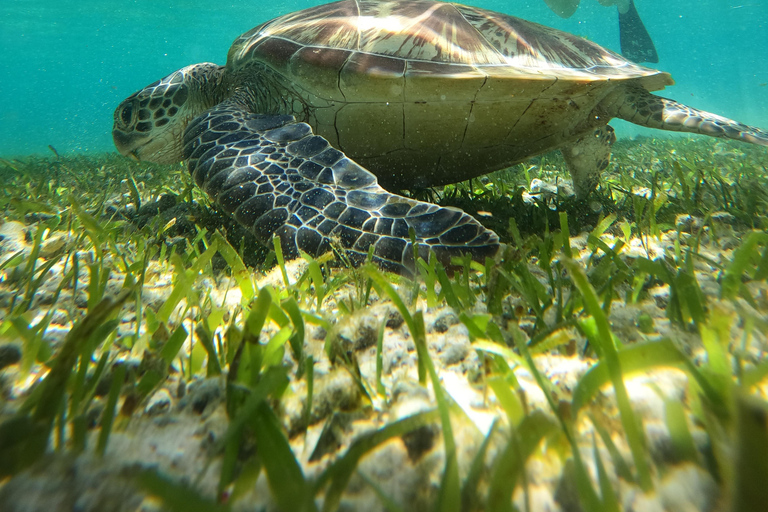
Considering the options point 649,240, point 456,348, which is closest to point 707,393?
point 456,348

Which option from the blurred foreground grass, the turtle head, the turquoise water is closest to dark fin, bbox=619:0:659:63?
the turtle head

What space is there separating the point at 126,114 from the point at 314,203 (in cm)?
234

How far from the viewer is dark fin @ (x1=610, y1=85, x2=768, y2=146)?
2350 millimetres

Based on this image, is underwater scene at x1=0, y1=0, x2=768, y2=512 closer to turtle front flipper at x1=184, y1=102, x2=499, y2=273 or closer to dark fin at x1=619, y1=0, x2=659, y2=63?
turtle front flipper at x1=184, y1=102, x2=499, y2=273

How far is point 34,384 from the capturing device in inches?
27.1

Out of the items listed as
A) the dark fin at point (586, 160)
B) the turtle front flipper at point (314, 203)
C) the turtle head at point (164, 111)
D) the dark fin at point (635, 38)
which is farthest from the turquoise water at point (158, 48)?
the dark fin at point (586, 160)

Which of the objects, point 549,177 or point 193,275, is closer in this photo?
point 193,275

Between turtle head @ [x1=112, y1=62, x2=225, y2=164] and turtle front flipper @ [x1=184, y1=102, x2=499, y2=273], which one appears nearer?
turtle front flipper @ [x1=184, y1=102, x2=499, y2=273]

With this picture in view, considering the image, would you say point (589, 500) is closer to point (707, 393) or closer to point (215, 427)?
point (707, 393)

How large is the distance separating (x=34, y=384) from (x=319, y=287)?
0.64 m

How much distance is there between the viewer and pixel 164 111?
2.91 metres

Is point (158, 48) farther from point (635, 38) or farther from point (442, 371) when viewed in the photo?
point (442, 371)

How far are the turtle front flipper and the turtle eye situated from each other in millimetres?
1116

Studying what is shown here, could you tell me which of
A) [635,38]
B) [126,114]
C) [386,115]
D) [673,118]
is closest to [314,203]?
[386,115]
